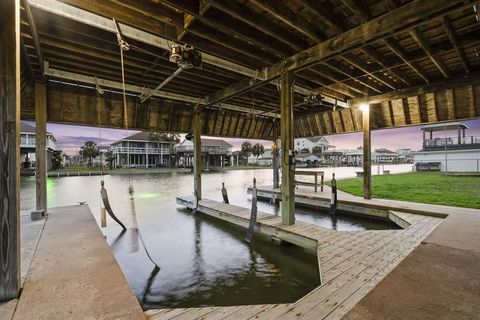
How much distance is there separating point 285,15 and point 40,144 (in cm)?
603

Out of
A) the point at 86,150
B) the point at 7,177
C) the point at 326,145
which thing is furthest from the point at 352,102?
the point at 326,145

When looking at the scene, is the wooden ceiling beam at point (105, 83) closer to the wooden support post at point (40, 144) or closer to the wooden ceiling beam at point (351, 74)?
the wooden support post at point (40, 144)

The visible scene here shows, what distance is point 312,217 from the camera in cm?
802

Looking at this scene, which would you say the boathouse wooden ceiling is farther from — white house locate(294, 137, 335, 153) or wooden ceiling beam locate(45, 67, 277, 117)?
white house locate(294, 137, 335, 153)

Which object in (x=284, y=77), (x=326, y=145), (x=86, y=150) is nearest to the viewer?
(x=284, y=77)

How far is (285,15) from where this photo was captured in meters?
3.39

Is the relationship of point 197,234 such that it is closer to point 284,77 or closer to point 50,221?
point 50,221

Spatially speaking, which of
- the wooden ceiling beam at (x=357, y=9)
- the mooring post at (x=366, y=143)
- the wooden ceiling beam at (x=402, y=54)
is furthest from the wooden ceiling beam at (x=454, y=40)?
the mooring post at (x=366, y=143)

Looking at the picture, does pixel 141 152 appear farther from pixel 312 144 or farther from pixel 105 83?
pixel 312 144

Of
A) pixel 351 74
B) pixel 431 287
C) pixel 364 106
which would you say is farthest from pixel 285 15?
pixel 364 106

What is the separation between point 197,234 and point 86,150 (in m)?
39.0

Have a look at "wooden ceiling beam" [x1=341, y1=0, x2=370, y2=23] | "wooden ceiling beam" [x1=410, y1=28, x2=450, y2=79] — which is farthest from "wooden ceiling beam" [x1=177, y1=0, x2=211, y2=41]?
"wooden ceiling beam" [x1=410, y1=28, x2=450, y2=79]

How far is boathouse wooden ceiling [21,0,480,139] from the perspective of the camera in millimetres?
3367

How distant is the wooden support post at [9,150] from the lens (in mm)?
2080
